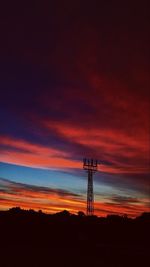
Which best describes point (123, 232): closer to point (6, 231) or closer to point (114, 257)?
point (6, 231)

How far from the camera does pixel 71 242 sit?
179 feet

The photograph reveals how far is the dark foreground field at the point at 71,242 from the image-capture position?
35062 mm

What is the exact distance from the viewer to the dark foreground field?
1380 inches

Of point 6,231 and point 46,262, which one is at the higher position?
point 6,231

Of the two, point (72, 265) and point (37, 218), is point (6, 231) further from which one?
point (72, 265)

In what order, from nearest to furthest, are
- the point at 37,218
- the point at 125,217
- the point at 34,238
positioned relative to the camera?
the point at 34,238, the point at 37,218, the point at 125,217

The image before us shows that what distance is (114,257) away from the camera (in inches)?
1547

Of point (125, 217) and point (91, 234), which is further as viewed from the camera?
point (125, 217)

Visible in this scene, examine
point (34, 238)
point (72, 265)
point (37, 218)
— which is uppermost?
point (37, 218)

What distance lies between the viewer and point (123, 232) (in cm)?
7044

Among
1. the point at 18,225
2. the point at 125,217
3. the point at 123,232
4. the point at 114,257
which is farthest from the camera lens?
the point at 125,217

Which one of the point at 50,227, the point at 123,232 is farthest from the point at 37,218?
the point at 123,232

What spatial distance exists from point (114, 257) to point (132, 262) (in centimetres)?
358

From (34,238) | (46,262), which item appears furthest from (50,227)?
(46,262)
